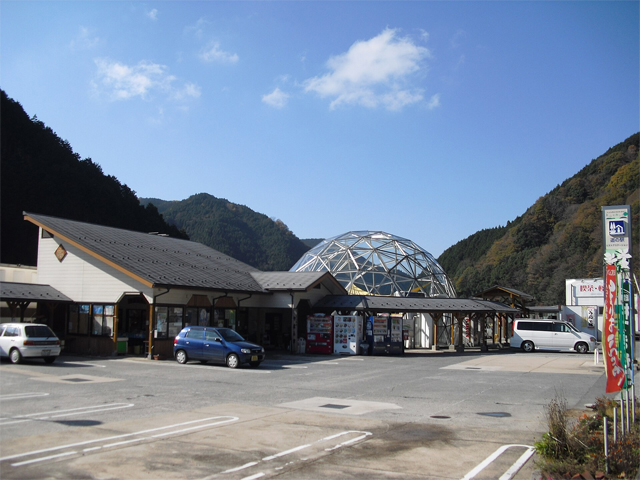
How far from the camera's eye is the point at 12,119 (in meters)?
60.7

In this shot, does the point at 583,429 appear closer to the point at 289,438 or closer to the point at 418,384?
the point at 289,438

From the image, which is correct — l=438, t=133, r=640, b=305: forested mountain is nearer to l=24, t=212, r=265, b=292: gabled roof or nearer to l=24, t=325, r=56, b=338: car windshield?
l=24, t=212, r=265, b=292: gabled roof

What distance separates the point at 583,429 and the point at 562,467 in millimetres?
1256

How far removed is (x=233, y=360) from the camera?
2064cm

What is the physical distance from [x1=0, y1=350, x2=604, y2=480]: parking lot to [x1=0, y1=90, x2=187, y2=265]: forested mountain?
126ft

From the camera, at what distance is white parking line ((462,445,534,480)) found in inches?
284

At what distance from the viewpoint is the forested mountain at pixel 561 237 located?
7238cm


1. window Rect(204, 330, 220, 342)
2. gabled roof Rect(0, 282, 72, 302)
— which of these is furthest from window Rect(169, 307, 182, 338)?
gabled roof Rect(0, 282, 72, 302)

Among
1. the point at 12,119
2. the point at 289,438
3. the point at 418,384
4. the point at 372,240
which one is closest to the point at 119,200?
the point at 12,119

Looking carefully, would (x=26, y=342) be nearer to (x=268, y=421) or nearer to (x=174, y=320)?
(x=174, y=320)

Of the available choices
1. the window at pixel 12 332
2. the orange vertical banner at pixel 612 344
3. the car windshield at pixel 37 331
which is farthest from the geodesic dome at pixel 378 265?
the orange vertical banner at pixel 612 344

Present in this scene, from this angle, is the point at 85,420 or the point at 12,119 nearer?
the point at 85,420

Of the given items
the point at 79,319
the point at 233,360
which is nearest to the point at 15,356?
the point at 79,319

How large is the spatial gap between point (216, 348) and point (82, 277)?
863 cm
